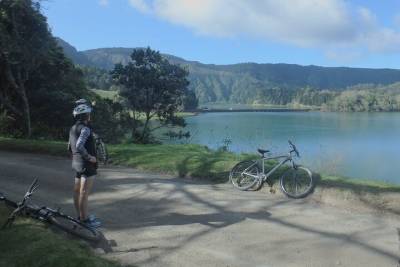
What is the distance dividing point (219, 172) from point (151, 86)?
61.8 feet

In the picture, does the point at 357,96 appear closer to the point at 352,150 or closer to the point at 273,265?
the point at 352,150

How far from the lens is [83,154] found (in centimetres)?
685

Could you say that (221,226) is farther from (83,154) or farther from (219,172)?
(219,172)

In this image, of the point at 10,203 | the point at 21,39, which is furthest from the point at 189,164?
the point at 21,39

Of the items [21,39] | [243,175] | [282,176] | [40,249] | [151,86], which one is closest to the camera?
[40,249]

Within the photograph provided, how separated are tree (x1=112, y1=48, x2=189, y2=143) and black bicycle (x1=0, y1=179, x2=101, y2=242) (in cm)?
2195

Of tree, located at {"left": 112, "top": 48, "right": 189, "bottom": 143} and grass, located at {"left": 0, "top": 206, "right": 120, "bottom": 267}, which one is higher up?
tree, located at {"left": 112, "top": 48, "right": 189, "bottom": 143}

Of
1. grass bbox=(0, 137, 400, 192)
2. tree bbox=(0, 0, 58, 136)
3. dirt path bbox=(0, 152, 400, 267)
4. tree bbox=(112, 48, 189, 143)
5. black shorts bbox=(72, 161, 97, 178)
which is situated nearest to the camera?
dirt path bbox=(0, 152, 400, 267)

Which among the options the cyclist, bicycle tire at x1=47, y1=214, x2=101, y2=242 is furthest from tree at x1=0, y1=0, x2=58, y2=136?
bicycle tire at x1=47, y1=214, x2=101, y2=242

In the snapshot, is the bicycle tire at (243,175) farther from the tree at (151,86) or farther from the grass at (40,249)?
the tree at (151,86)

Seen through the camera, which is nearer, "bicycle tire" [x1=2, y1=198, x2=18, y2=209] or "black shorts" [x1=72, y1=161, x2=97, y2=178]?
"bicycle tire" [x1=2, y1=198, x2=18, y2=209]

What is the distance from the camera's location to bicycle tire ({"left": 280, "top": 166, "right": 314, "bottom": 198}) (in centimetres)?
888

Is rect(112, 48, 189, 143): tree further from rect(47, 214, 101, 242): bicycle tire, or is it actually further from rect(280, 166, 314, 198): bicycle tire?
rect(47, 214, 101, 242): bicycle tire

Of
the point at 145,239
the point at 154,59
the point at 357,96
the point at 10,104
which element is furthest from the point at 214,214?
the point at 357,96
